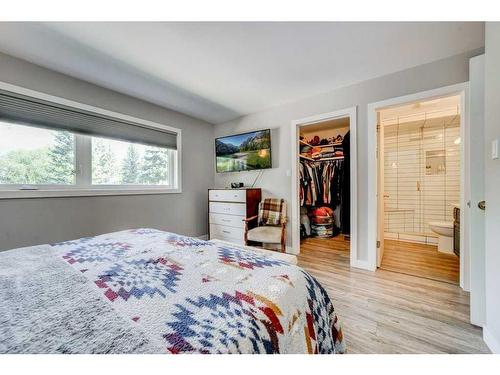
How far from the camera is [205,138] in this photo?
3961 mm

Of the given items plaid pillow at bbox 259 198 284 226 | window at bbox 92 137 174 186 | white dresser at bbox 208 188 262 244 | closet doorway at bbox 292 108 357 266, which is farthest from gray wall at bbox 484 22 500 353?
window at bbox 92 137 174 186

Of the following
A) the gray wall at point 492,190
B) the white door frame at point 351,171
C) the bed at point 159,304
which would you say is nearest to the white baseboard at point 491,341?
the gray wall at point 492,190

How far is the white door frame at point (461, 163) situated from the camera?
1.99 m

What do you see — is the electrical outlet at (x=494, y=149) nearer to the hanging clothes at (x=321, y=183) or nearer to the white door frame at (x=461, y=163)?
the white door frame at (x=461, y=163)

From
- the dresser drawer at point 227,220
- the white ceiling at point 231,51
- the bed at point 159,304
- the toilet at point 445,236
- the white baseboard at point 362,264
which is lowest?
the white baseboard at point 362,264

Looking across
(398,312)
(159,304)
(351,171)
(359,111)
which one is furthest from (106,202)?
(359,111)

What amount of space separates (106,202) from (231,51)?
229 cm

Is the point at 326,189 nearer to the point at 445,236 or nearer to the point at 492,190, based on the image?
the point at 445,236

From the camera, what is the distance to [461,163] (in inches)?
81.7

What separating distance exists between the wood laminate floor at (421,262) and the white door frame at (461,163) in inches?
11.8

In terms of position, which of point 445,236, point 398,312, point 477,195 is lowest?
point 398,312
